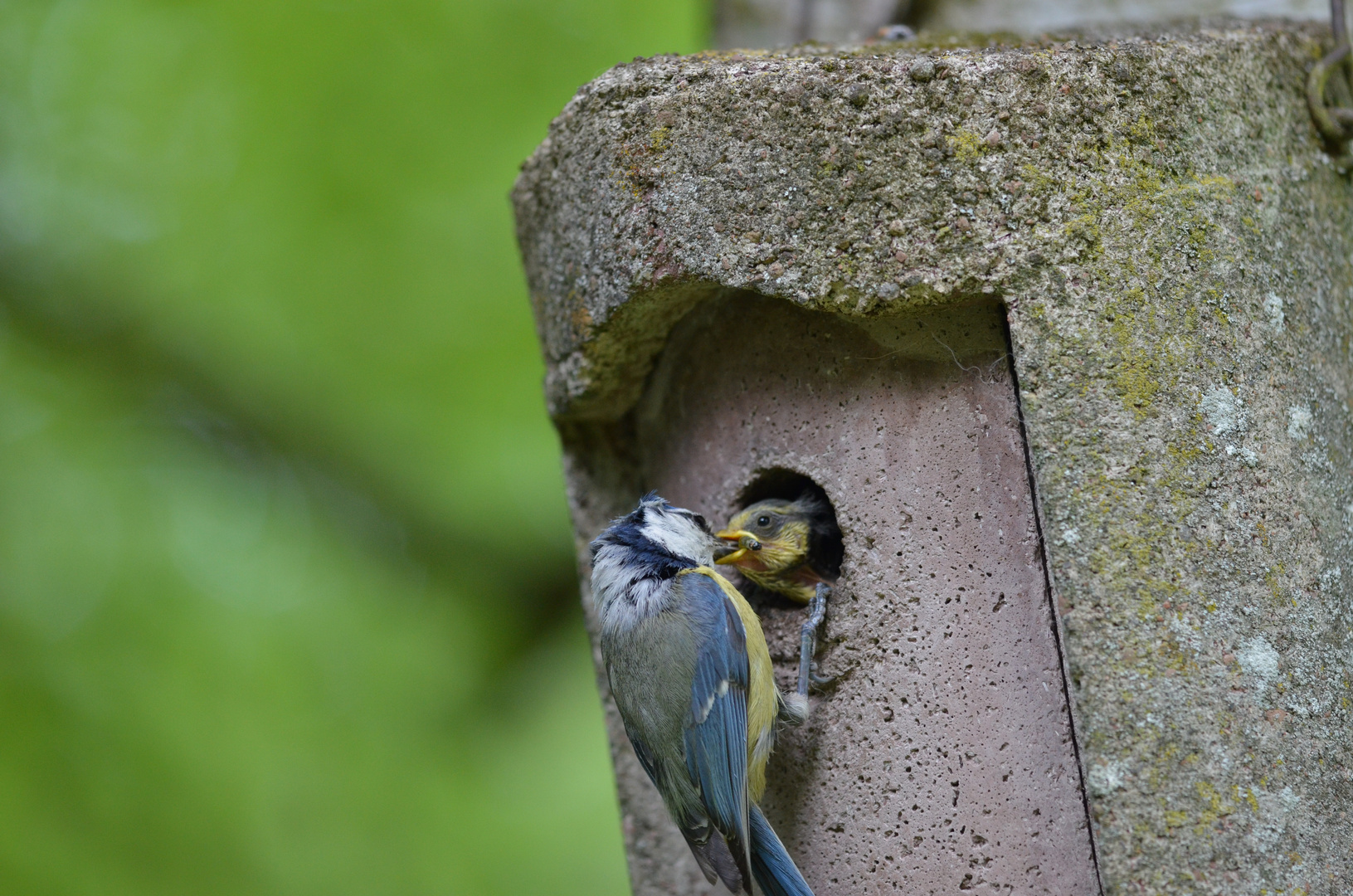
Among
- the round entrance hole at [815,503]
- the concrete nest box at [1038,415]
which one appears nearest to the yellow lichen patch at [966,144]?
the concrete nest box at [1038,415]

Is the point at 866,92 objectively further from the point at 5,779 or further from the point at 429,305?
the point at 5,779

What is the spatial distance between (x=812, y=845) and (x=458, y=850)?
Result: 3253mm

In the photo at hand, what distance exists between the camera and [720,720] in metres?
2.10

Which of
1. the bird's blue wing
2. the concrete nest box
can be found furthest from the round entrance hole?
the bird's blue wing

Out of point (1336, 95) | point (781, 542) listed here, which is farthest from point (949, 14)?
point (781, 542)

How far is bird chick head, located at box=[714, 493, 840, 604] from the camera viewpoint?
7.63ft

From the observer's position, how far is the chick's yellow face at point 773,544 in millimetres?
2326

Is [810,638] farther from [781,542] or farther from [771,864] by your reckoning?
[771,864]

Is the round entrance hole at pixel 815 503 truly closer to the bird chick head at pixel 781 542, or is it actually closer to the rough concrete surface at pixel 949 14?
the bird chick head at pixel 781 542

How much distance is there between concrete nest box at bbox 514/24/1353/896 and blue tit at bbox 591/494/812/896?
0.12 meters

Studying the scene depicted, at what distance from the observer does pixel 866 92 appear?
1.93 m

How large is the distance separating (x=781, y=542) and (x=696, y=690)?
0.37 meters

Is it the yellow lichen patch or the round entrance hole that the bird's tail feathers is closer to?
the round entrance hole

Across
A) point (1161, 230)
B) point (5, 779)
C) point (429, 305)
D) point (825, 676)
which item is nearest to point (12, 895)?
point (5, 779)
